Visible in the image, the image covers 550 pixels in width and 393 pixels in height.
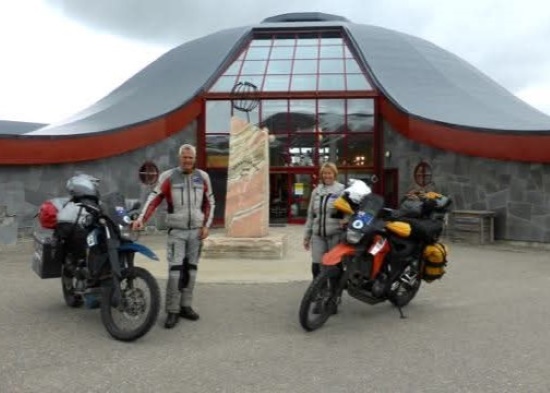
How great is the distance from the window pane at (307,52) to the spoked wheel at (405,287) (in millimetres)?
18898

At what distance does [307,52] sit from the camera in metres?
24.7

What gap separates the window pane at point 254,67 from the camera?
74.7 feet

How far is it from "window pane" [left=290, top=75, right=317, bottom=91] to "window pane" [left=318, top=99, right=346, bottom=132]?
99cm

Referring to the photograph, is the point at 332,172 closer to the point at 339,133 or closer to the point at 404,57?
the point at 339,133

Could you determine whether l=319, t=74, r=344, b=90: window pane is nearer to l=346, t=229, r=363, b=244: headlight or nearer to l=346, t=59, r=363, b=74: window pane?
l=346, t=59, r=363, b=74: window pane

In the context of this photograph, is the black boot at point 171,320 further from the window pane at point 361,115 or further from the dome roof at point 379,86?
the window pane at point 361,115

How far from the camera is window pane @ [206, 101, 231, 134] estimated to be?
2089 cm

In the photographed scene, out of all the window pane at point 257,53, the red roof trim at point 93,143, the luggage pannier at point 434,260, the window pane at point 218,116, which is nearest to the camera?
the luggage pannier at point 434,260

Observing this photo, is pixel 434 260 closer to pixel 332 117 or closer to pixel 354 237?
pixel 354 237

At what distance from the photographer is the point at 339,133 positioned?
21219 millimetres

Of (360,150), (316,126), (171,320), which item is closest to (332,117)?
(316,126)

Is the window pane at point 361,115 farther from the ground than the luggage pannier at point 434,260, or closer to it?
farther from the ground

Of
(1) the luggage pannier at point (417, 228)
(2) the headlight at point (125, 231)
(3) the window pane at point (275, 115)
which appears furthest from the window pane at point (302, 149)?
(2) the headlight at point (125, 231)

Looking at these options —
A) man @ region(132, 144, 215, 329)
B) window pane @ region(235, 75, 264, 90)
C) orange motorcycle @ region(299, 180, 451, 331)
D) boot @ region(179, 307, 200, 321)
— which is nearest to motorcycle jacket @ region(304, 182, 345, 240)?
orange motorcycle @ region(299, 180, 451, 331)
